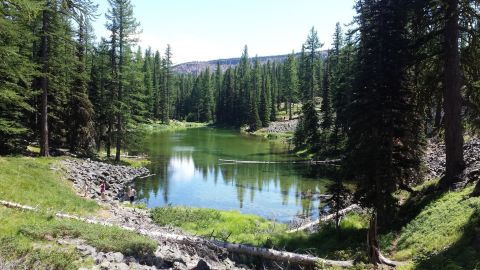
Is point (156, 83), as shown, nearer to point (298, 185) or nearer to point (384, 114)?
point (298, 185)

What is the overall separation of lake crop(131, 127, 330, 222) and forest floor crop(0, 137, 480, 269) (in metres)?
6.50

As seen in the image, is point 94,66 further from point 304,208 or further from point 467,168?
point 467,168

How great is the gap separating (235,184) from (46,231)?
81.9 ft

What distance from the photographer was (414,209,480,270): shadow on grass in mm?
10203

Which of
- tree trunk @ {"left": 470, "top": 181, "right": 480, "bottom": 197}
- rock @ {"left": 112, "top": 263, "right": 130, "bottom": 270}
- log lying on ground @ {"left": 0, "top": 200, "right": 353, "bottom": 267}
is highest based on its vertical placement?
tree trunk @ {"left": 470, "top": 181, "right": 480, "bottom": 197}

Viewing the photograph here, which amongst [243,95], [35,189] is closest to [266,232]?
[35,189]

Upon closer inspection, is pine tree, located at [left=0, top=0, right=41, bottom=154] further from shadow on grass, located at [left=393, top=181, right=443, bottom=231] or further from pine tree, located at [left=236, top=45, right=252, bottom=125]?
pine tree, located at [left=236, top=45, right=252, bottom=125]

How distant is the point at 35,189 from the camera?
20047 millimetres

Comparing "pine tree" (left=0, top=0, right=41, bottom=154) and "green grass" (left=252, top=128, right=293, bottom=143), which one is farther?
"green grass" (left=252, top=128, right=293, bottom=143)

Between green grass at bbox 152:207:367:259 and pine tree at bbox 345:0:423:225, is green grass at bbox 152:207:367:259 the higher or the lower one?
the lower one

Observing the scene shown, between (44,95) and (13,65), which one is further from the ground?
(13,65)

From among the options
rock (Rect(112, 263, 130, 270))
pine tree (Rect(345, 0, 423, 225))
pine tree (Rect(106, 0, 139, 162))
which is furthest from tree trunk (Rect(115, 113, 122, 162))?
rock (Rect(112, 263, 130, 270))

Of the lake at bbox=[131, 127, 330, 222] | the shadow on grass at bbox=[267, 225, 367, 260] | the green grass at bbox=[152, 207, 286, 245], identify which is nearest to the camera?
the shadow on grass at bbox=[267, 225, 367, 260]

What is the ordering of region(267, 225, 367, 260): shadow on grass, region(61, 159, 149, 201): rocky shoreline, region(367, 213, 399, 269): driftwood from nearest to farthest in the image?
1. region(367, 213, 399, 269): driftwood
2. region(267, 225, 367, 260): shadow on grass
3. region(61, 159, 149, 201): rocky shoreline
